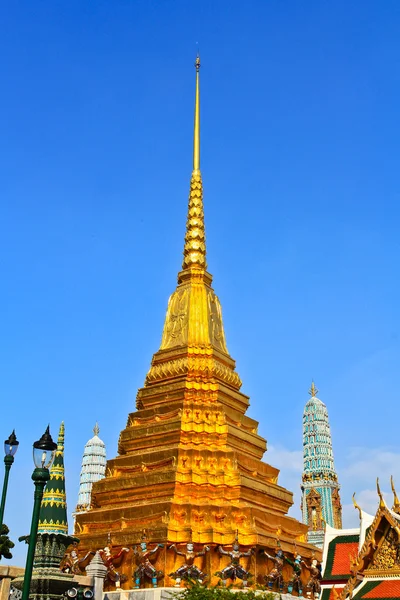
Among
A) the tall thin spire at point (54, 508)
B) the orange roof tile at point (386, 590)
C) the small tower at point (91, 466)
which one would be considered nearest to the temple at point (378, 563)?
the orange roof tile at point (386, 590)

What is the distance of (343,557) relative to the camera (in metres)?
15.4

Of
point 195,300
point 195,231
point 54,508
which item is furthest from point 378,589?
point 195,231

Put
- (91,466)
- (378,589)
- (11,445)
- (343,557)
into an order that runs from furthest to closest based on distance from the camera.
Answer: (91,466)
(343,557)
(378,589)
(11,445)

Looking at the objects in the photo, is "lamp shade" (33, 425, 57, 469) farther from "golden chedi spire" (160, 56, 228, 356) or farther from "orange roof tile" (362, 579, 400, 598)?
"golden chedi spire" (160, 56, 228, 356)

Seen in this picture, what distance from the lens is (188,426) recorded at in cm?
2477

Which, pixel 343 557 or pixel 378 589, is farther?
pixel 343 557

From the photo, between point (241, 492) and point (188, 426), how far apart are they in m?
3.02

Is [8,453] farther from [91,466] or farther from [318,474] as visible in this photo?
[318,474]

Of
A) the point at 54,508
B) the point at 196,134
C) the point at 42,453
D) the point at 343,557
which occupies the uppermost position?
the point at 196,134

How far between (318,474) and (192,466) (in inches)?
1407

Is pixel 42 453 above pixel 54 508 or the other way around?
the other way around

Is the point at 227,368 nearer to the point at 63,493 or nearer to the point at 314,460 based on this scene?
the point at 63,493

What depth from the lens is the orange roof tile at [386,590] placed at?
12.4 metres

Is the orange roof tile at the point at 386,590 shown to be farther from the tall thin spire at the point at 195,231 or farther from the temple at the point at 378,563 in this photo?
the tall thin spire at the point at 195,231
